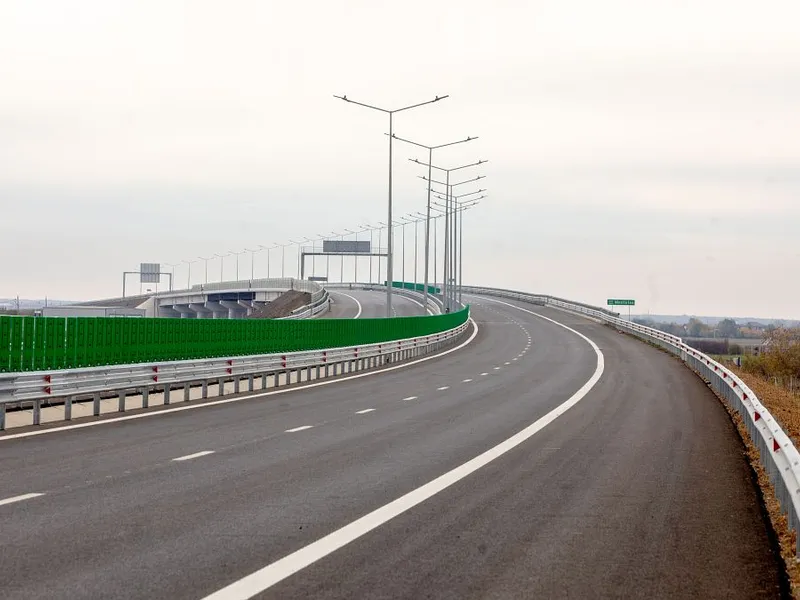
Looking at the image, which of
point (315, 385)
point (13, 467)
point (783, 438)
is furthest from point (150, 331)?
point (783, 438)

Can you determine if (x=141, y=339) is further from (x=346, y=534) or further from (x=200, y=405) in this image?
(x=346, y=534)

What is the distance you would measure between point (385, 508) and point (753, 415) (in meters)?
7.19

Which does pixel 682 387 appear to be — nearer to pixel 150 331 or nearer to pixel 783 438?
pixel 150 331

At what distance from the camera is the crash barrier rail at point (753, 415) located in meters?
9.07

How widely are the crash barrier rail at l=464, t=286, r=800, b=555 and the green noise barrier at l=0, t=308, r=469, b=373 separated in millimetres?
12865

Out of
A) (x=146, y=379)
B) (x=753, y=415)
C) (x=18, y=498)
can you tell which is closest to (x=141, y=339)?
(x=146, y=379)

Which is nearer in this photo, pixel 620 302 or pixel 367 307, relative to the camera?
pixel 620 302

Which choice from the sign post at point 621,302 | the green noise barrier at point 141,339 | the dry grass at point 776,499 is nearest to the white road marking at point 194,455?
the dry grass at point 776,499

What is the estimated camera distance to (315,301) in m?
98.2

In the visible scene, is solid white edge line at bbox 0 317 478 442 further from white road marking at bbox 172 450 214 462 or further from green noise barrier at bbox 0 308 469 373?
white road marking at bbox 172 450 214 462

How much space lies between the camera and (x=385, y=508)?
10258mm

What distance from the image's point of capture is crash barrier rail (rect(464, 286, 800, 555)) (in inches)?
357

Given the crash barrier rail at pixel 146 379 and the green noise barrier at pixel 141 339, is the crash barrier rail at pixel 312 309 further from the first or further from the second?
the crash barrier rail at pixel 146 379

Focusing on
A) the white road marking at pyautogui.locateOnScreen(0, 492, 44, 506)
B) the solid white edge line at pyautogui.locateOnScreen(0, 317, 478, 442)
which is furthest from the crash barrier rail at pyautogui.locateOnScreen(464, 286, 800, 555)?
the solid white edge line at pyautogui.locateOnScreen(0, 317, 478, 442)
